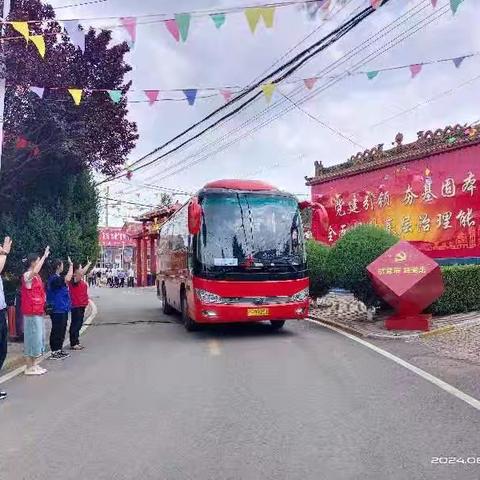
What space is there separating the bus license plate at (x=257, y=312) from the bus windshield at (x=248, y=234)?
30.9 inches

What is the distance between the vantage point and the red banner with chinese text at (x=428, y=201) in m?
16.6

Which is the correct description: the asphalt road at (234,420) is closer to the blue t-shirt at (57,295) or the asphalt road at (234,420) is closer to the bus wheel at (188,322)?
the blue t-shirt at (57,295)

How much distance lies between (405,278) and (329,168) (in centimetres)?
1281

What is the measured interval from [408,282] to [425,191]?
7620 mm

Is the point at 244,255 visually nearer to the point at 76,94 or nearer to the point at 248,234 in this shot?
the point at 248,234

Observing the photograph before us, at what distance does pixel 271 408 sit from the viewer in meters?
6.07

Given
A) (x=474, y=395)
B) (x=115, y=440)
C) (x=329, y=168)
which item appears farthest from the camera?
(x=329, y=168)

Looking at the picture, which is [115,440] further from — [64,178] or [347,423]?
[64,178]

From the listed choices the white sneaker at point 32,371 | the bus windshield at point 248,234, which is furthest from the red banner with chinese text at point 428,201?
the white sneaker at point 32,371

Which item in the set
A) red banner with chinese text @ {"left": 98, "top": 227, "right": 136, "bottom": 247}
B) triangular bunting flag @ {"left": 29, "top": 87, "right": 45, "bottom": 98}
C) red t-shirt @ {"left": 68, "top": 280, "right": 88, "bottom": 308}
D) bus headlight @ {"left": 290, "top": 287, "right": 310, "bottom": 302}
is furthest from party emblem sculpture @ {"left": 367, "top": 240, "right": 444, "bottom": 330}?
red banner with chinese text @ {"left": 98, "top": 227, "right": 136, "bottom": 247}

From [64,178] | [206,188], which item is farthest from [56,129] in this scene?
[206,188]

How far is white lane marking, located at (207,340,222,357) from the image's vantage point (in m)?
9.77

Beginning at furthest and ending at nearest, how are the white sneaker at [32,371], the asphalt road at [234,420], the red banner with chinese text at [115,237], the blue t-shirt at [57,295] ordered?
the red banner with chinese text at [115,237]
the blue t-shirt at [57,295]
the white sneaker at [32,371]
the asphalt road at [234,420]

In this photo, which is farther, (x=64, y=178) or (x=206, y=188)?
(x=64, y=178)
